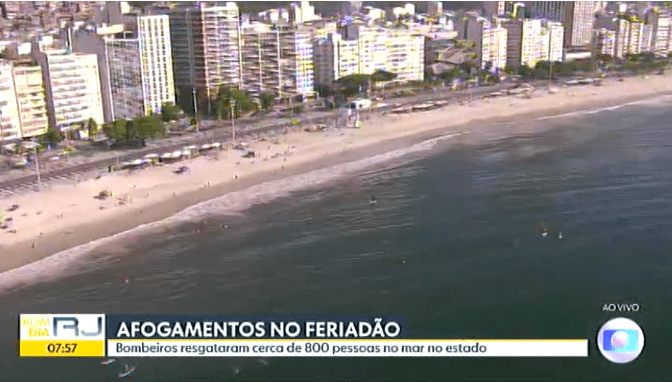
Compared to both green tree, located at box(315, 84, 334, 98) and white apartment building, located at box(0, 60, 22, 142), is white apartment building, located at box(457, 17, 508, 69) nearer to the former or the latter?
green tree, located at box(315, 84, 334, 98)

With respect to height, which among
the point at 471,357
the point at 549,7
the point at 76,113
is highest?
the point at 549,7

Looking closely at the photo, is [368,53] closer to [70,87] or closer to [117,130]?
[70,87]

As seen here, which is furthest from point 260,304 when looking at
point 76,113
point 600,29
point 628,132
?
point 600,29

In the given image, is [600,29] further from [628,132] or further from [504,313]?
[504,313]

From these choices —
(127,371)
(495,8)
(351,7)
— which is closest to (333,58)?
(127,371)

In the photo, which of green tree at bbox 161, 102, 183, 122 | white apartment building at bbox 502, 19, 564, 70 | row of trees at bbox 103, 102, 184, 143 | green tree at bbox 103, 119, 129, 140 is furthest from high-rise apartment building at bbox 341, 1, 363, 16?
green tree at bbox 103, 119, 129, 140

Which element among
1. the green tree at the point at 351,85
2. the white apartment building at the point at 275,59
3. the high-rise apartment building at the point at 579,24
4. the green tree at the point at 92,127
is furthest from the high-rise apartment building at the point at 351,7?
the green tree at the point at 92,127
